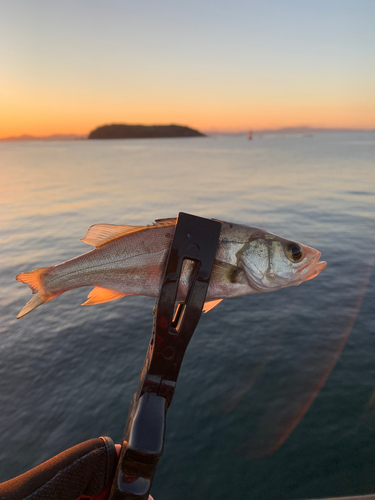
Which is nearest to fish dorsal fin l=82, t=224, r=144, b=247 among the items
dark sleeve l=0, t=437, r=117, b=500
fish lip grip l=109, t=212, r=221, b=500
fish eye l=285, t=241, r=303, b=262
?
fish lip grip l=109, t=212, r=221, b=500

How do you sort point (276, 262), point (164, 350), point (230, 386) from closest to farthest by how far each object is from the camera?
point (164, 350) < point (276, 262) < point (230, 386)

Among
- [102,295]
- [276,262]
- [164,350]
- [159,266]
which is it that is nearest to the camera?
[164,350]

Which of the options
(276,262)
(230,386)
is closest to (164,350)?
(276,262)

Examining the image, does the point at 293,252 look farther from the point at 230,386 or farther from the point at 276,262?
the point at 230,386

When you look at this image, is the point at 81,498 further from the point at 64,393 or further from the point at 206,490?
the point at 64,393

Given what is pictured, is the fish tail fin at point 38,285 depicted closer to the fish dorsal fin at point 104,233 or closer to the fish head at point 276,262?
the fish dorsal fin at point 104,233

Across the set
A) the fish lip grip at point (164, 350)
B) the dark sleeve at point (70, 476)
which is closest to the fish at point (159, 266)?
the fish lip grip at point (164, 350)

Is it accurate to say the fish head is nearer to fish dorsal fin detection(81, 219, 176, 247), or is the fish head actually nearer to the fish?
the fish
